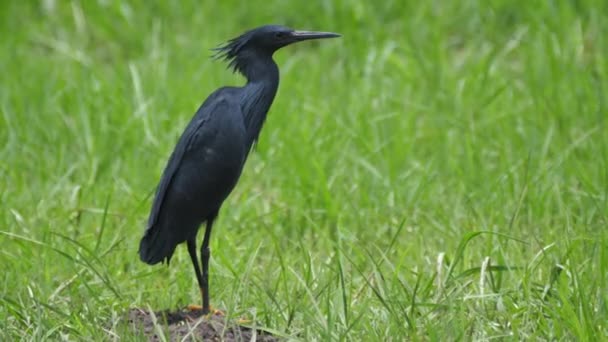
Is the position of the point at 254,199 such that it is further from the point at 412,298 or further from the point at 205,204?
the point at 412,298

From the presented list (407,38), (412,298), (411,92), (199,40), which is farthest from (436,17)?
(412,298)

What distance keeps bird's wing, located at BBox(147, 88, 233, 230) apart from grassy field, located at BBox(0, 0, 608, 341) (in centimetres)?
31

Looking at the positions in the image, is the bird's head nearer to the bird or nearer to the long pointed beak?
the long pointed beak

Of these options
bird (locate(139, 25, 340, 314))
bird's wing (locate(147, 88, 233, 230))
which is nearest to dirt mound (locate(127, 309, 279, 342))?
bird (locate(139, 25, 340, 314))

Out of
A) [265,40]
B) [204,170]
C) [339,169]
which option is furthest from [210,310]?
[339,169]

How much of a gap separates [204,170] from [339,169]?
194cm

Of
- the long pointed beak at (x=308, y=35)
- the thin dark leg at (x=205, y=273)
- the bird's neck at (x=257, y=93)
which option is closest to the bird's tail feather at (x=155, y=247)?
the thin dark leg at (x=205, y=273)

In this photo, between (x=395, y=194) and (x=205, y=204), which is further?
(x=395, y=194)

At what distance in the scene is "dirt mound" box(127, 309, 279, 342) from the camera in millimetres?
3869

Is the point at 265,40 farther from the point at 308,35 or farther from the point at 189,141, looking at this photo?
the point at 189,141

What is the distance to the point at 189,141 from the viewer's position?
4.21 m

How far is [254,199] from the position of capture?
574 centimetres

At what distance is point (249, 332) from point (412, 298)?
1.96ft

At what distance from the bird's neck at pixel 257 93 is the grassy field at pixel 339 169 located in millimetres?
463
